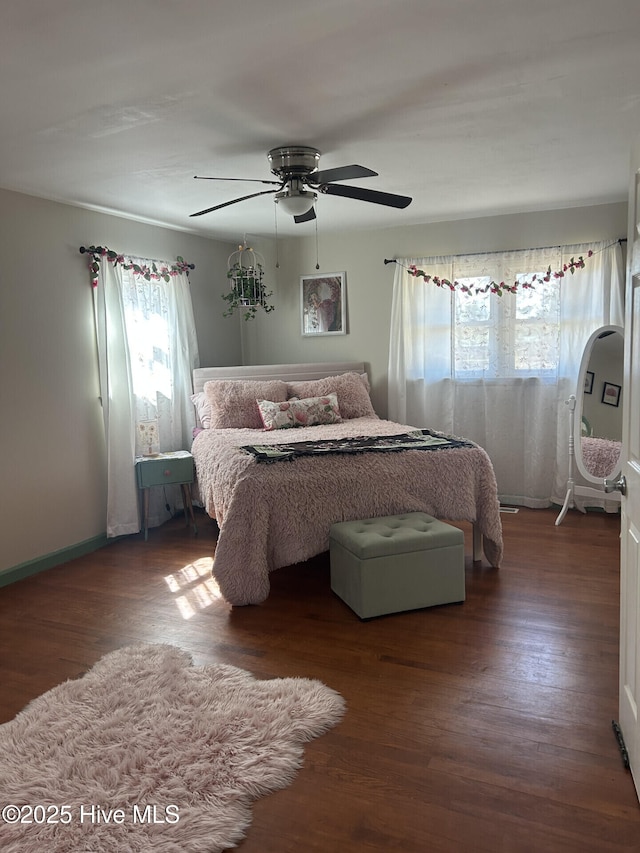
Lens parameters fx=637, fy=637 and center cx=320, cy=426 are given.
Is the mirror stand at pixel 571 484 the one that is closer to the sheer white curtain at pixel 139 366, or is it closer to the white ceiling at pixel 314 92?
the white ceiling at pixel 314 92

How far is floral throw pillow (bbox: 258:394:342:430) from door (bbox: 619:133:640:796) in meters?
3.13

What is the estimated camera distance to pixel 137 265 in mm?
4805

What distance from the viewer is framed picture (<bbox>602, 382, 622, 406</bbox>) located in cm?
488

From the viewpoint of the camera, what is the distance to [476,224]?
17.4 feet

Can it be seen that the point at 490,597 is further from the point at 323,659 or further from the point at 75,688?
the point at 75,688

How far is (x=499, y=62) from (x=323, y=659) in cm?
250

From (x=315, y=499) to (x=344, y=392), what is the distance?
199 centimetres

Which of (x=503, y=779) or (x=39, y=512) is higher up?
(x=39, y=512)

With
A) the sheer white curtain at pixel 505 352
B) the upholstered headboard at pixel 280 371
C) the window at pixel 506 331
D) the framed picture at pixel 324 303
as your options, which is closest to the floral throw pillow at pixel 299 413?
the upholstered headboard at pixel 280 371

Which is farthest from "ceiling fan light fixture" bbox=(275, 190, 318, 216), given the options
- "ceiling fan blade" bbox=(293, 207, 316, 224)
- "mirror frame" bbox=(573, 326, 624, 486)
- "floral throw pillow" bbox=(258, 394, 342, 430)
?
"mirror frame" bbox=(573, 326, 624, 486)

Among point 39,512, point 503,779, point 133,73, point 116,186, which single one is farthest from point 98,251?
point 503,779

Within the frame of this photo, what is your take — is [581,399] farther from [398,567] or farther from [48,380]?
[48,380]

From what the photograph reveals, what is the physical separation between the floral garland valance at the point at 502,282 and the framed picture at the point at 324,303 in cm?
62

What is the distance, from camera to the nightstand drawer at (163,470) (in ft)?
15.2
